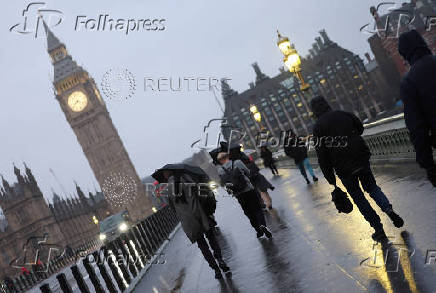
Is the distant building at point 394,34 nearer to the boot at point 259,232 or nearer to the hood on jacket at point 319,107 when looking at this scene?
the boot at point 259,232

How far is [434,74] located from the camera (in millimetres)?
5113

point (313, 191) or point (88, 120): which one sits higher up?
point (88, 120)

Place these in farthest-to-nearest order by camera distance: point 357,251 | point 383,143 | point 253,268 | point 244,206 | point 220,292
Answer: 1. point 383,143
2. point 244,206
3. point 253,268
4. point 220,292
5. point 357,251

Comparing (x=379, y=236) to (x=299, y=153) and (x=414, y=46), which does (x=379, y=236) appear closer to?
(x=414, y=46)

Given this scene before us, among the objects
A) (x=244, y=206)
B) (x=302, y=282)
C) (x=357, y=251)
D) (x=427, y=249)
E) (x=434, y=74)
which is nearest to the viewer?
(x=434, y=74)

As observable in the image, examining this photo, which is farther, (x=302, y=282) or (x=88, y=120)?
(x=88, y=120)

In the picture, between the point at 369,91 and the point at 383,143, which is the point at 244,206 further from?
the point at 369,91

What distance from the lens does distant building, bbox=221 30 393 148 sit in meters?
121

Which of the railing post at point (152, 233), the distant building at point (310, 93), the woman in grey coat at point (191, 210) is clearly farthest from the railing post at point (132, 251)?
the distant building at point (310, 93)

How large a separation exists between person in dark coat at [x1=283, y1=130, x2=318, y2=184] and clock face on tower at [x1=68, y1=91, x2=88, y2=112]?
339ft

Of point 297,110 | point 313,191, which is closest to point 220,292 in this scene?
point 313,191

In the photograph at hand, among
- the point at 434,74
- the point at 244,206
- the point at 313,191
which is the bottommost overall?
the point at 313,191

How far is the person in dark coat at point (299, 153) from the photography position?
16969mm

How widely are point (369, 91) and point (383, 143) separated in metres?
109
